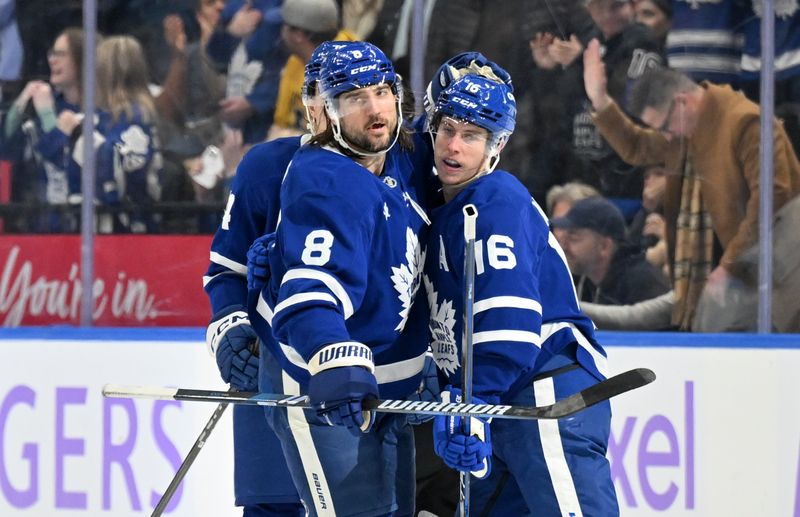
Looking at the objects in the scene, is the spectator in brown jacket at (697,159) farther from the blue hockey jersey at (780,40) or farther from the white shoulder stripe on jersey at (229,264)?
the white shoulder stripe on jersey at (229,264)

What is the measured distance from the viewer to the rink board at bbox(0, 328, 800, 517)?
134 inches

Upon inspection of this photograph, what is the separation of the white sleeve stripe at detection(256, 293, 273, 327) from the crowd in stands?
4.70 feet

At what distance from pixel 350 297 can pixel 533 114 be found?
1.71 meters

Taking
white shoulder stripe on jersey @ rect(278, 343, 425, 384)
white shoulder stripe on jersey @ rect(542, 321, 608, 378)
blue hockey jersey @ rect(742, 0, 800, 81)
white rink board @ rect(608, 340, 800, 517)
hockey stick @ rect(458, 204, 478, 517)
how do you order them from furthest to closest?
blue hockey jersey @ rect(742, 0, 800, 81)
white rink board @ rect(608, 340, 800, 517)
white shoulder stripe on jersey @ rect(542, 321, 608, 378)
white shoulder stripe on jersey @ rect(278, 343, 425, 384)
hockey stick @ rect(458, 204, 478, 517)

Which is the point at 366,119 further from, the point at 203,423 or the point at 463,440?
the point at 203,423

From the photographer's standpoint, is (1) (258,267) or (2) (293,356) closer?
(2) (293,356)

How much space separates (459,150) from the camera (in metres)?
2.38

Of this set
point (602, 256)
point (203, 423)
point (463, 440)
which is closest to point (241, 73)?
point (203, 423)

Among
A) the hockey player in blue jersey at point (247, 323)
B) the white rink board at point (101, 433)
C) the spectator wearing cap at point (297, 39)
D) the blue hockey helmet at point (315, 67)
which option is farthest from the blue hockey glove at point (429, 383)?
the spectator wearing cap at point (297, 39)

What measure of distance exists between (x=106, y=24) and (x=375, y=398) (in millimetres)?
2208

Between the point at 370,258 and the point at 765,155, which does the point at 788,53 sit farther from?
the point at 370,258

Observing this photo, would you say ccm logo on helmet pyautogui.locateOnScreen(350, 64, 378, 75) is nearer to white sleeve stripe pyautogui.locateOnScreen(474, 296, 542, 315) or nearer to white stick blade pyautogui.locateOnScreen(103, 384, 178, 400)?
white sleeve stripe pyautogui.locateOnScreen(474, 296, 542, 315)

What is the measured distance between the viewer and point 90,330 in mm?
3816

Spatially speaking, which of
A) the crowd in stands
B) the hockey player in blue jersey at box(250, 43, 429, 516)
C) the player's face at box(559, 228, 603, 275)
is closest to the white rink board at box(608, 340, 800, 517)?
the crowd in stands
